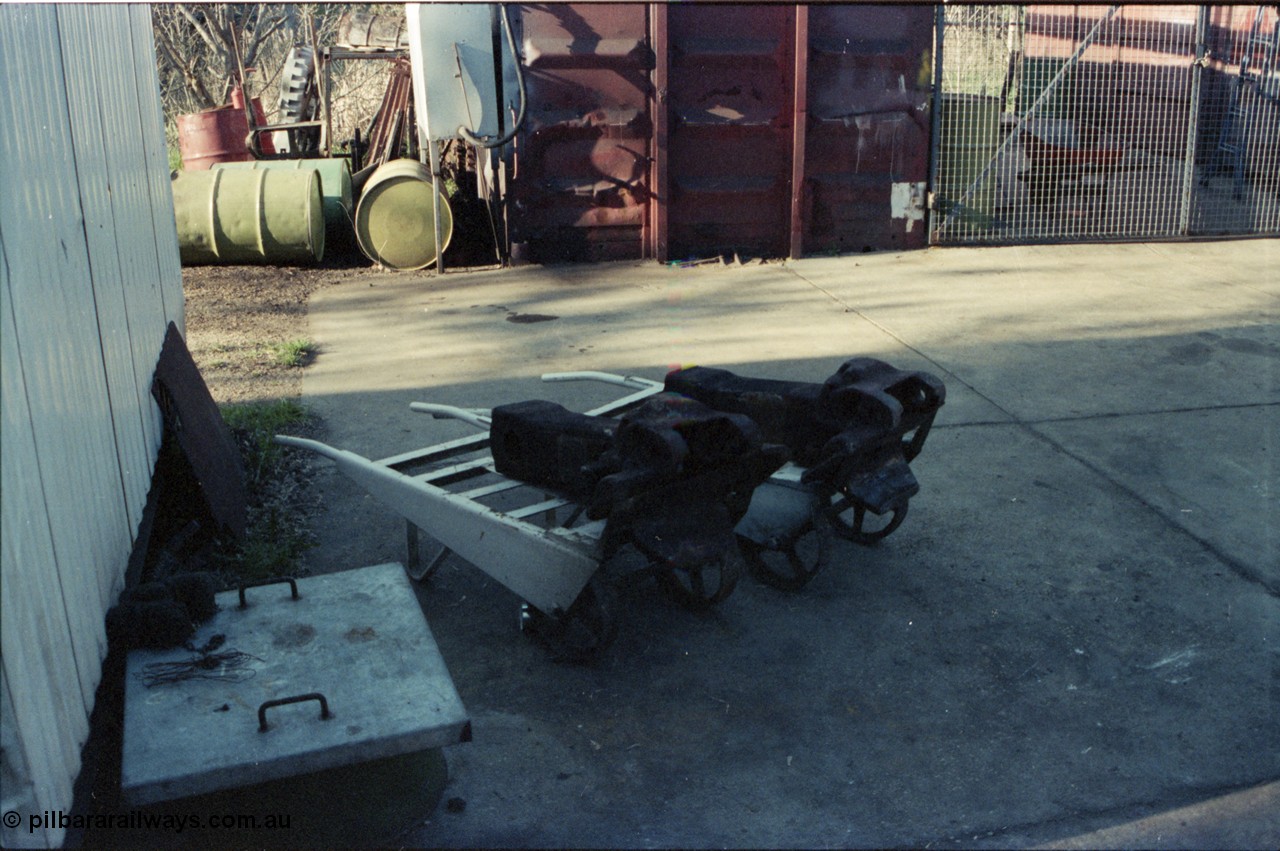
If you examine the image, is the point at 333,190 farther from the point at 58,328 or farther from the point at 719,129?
the point at 58,328

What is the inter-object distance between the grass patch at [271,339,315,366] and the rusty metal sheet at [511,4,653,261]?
9.22 feet

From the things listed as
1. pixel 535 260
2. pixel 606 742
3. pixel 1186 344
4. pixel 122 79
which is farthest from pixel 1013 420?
pixel 535 260

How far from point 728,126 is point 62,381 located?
7708 mm

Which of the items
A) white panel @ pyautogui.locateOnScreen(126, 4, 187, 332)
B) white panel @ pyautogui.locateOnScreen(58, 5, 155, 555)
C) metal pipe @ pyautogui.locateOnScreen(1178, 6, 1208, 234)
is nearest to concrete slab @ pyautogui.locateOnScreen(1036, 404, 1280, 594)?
white panel @ pyautogui.locateOnScreen(58, 5, 155, 555)

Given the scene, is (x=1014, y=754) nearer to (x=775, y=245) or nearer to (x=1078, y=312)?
(x=1078, y=312)

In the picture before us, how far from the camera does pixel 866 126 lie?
10.0 meters

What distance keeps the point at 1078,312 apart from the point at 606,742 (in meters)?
6.02

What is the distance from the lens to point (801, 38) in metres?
9.63

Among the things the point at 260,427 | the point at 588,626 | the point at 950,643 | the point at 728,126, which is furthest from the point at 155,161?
the point at 728,126

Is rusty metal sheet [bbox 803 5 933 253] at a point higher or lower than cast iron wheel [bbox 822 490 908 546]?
higher

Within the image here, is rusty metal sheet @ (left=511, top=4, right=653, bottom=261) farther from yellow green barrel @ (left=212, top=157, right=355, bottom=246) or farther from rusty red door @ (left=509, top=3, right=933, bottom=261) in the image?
yellow green barrel @ (left=212, top=157, right=355, bottom=246)

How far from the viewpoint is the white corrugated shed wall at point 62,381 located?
2.16 m

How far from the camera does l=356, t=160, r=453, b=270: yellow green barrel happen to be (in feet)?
32.4

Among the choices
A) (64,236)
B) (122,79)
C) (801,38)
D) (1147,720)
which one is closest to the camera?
(64,236)
